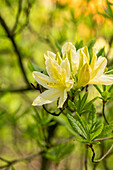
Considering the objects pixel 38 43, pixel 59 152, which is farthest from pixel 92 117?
pixel 38 43

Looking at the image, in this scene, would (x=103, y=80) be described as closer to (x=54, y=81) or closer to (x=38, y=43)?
(x=54, y=81)

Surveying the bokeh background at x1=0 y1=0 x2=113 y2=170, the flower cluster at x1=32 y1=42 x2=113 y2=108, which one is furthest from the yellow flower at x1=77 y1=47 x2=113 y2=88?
the bokeh background at x1=0 y1=0 x2=113 y2=170

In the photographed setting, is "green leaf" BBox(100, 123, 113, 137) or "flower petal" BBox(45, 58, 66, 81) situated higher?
"flower petal" BBox(45, 58, 66, 81)

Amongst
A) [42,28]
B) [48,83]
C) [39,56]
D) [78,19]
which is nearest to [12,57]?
[39,56]

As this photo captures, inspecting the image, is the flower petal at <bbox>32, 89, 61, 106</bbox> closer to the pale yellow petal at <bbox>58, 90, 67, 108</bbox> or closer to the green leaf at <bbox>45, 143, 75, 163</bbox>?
the pale yellow petal at <bbox>58, 90, 67, 108</bbox>

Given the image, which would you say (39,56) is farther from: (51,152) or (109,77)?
(109,77)

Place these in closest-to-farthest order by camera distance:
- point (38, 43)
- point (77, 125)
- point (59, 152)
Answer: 1. point (77, 125)
2. point (59, 152)
3. point (38, 43)
